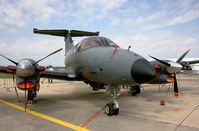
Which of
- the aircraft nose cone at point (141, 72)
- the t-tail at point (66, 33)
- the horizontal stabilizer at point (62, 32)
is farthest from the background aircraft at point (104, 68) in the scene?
the horizontal stabilizer at point (62, 32)

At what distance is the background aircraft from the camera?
17.4ft

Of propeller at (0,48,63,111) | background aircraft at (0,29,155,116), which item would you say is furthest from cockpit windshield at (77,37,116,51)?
propeller at (0,48,63,111)

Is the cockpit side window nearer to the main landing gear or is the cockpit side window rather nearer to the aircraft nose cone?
the main landing gear

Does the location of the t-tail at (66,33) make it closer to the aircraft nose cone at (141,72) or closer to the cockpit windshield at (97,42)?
the cockpit windshield at (97,42)

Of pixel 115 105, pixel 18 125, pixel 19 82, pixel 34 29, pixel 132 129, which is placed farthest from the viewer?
pixel 34 29

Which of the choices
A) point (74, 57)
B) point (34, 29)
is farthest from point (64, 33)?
point (74, 57)

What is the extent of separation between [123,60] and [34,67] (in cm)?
365

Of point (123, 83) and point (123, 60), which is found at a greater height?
point (123, 60)

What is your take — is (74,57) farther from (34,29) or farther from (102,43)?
(34,29)

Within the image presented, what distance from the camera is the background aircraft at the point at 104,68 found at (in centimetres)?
532

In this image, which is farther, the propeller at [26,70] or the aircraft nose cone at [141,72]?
the propeller at [26,70]

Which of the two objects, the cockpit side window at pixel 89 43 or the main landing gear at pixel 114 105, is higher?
the cockpit side window at pixel 89 43

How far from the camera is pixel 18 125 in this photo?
5.40m

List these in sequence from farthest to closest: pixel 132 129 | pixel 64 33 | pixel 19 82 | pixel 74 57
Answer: pixel 64 33 < pixel 74 57 < pixel 19 82 < pixel 132 129
